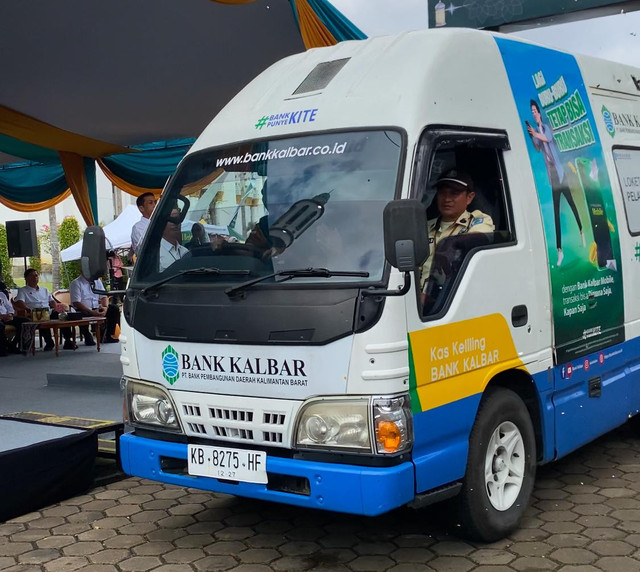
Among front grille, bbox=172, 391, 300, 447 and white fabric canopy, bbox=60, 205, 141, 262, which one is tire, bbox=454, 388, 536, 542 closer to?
front grille, bbox=172, 391, 300, 447

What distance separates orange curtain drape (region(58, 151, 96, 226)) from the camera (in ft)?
47.1

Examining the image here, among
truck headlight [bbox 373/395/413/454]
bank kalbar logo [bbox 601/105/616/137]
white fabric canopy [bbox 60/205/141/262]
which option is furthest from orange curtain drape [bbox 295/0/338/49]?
white fabric canopy [bbox 60/205/141/262]

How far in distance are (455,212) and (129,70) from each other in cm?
718

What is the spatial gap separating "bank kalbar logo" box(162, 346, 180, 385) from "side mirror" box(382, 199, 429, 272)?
1.29 metres

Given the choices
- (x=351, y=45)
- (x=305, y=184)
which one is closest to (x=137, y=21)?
(x=351, y=45)

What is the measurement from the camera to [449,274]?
3977mm

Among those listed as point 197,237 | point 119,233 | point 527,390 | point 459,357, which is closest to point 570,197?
point 527,390

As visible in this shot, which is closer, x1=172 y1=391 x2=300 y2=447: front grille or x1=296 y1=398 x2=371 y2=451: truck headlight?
x1=296 y1=398 x2=371 y2=451: truck headlight

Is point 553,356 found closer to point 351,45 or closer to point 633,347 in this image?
point 633,347

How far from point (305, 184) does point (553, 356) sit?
1.73 m

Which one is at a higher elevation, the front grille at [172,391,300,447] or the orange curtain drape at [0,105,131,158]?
the orange curtain drape at [0,105,131,158]

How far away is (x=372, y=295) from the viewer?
11.7ft

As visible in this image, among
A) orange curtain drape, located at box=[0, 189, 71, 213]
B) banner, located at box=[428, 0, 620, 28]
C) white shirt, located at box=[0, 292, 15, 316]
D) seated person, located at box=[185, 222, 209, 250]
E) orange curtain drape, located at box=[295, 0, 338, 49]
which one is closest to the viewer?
seated person, located at box=[185, 222, 209, 250]

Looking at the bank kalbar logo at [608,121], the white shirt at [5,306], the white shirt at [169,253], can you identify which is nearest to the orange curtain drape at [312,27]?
the bank kalbar logo at [608,121]
